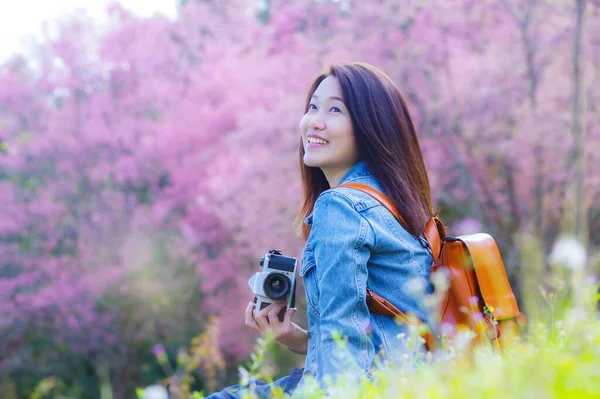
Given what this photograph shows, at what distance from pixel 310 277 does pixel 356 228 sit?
0.19m

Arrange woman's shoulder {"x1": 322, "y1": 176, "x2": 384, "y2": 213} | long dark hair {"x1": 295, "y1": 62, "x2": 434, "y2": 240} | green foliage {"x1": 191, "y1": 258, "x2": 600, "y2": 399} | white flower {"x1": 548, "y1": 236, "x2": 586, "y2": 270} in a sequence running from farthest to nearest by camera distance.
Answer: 1. long dark hair {"x1": 295, "y1": 62, "x2": 434, "y2": 240}
2. woman's shoulder {"x1": 322, "y1": 176, "x2": 384, "y2": 213}
3. white flower {"x1": 548, "y1": 236, "x2": 586, "y2": 270}
4. green foliage {"x1": 191, "y1": 258, "x2": 600, "y2": 399}

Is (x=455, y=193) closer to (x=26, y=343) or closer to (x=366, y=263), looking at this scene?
(x=26, y=343)

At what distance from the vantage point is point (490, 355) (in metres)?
1.16

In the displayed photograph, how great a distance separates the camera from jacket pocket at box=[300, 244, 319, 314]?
1.56 metres

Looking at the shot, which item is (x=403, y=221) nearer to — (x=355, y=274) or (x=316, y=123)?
(x=355, y=274)

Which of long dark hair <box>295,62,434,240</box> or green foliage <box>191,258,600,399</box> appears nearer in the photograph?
green foliage <box>191,258,600,399</box>

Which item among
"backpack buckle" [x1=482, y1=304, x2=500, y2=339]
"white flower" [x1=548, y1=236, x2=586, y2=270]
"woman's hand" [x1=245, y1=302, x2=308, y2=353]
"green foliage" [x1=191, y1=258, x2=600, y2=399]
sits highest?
"white flower" [x1=548, y1=236, x2=586, y2=270]

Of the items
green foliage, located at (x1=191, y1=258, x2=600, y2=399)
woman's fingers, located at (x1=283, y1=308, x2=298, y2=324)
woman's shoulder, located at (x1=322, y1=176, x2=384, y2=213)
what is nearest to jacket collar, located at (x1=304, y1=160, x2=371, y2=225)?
woman's shoulder, located at (x1=322, y1=176, x2=384, y2=213)

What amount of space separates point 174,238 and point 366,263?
7.87m

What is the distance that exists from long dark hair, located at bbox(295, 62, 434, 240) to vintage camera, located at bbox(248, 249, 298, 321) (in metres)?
0.32

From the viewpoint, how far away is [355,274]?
1.44 metres

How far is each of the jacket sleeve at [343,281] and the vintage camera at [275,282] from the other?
0.75 ft

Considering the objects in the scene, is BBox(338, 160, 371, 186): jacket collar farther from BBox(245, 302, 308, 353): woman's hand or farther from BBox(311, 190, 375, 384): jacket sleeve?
BBox(245, 302, 308, 353): woman's hand

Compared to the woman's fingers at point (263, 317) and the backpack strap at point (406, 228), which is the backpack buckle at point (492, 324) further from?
the woman's fingers at point (263, 317)
